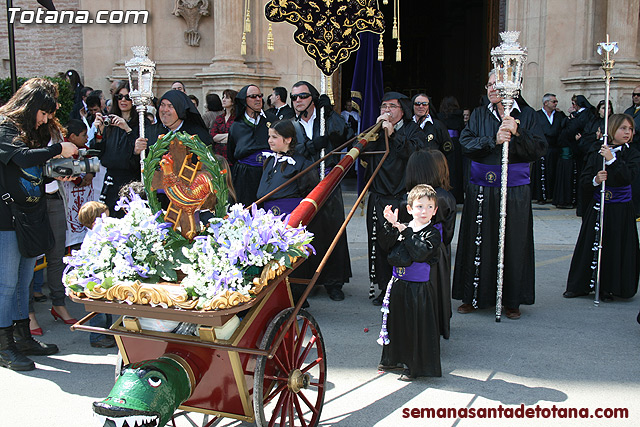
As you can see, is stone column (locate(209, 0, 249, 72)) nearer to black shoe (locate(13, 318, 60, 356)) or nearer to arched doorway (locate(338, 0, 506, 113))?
arched doorway (locate(338, 0, 506, 113))

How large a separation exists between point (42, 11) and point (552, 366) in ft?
39.9

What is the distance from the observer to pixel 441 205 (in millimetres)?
4871

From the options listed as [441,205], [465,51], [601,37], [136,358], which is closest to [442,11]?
[465,51]

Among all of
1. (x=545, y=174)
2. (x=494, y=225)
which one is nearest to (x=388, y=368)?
(x=494, y=225)

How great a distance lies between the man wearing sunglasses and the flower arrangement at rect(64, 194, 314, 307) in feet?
11.8

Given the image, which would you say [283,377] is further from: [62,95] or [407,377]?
[62,95]

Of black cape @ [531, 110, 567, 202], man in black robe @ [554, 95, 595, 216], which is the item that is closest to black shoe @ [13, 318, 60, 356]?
man in black robe @ [554, 95, 595, 216]

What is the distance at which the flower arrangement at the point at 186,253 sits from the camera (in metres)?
2.91

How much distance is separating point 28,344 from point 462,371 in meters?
3.38

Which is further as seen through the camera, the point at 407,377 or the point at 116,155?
the point at 116,155

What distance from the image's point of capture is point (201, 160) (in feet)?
10.2

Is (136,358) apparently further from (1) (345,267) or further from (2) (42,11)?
(2) (42,11)

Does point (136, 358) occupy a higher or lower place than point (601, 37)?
lower

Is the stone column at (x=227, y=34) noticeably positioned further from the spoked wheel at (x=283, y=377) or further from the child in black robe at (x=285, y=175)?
the spoked wheel at (x=283, y=377)
